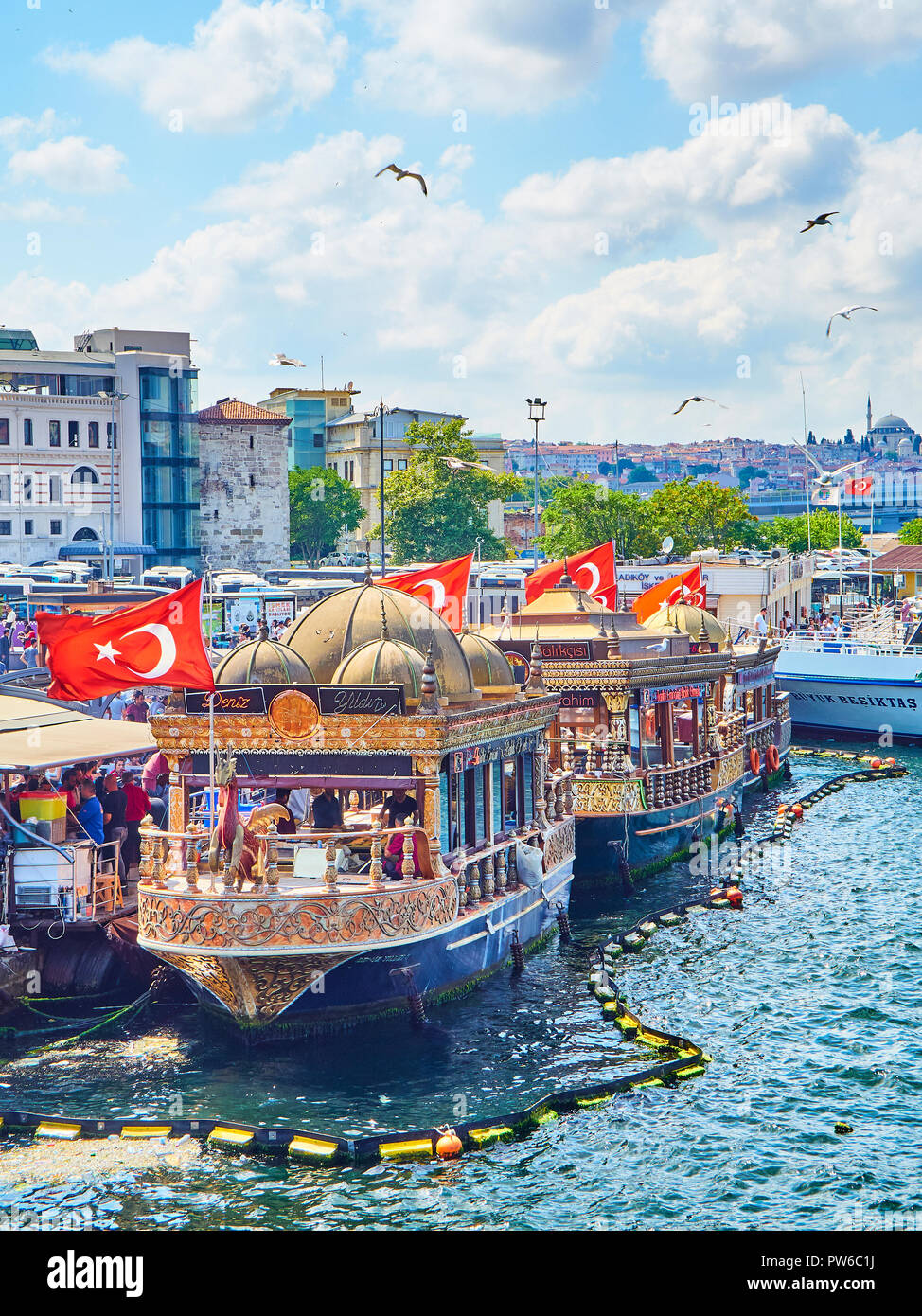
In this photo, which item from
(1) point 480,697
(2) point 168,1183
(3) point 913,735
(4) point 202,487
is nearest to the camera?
(2) point 168,1183

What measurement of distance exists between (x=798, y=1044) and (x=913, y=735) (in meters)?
33.1

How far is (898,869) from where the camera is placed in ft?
105

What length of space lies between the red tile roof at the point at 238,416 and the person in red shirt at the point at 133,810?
6269 centimetres

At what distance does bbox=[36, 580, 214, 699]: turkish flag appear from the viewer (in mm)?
20594

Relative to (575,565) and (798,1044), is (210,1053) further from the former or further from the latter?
(575,565)

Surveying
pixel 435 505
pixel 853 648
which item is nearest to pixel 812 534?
pixel 435 505

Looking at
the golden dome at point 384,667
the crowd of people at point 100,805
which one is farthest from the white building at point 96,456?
the golden dome at point 384,667

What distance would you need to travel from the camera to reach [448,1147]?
54.0 feet

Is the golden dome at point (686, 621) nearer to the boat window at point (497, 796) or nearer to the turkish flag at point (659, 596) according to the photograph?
the turkish flag at point (659, 596)

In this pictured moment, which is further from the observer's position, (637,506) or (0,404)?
(637,506)

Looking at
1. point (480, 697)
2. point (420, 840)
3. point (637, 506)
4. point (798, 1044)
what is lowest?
point (798, 1044)

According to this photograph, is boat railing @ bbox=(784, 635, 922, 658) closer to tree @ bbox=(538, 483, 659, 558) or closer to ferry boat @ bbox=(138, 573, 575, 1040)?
tree @ bbox=(538, 483, 659, 558)
